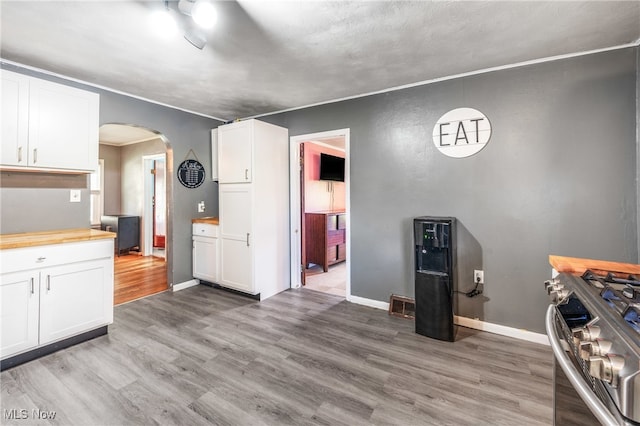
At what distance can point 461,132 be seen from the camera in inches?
104

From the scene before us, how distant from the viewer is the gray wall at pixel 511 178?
2156 mm

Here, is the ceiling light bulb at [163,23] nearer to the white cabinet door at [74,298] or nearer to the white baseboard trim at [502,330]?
the white cabinet door at [74,298]

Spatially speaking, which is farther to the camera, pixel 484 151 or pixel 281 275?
pixel 281 275

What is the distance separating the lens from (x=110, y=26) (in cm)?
186

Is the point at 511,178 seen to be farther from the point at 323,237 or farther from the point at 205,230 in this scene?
the point at 205,230

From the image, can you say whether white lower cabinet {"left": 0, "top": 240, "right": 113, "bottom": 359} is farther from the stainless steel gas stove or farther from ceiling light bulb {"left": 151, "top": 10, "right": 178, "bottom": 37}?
the stainless steel gas stove

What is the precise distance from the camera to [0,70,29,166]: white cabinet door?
2.12 metres

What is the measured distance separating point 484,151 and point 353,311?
81.3 inches

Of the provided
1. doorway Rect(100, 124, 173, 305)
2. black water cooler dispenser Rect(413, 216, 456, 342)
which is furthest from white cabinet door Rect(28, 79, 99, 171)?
black water cooler dispenser Rect(413, 216, 456, 342)

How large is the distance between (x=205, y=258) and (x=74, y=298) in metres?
1.54

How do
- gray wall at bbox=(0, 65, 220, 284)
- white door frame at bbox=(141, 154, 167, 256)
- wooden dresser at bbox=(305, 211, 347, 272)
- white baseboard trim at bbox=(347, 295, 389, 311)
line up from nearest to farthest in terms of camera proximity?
gray wall at bbox=(0, 65, 220, 284) → white baseboard trim at bbox=(347, 295, 389, 311) → wooden dresser at bbox=(305, 211, 347, 272) → white door frame at bbox=(141, 154, 167, 256)

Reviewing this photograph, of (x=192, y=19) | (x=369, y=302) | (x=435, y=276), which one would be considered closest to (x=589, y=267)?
(x=435, y=276)

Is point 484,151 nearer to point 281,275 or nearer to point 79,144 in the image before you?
point 281,275

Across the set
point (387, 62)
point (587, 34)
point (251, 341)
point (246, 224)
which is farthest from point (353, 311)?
point (587, 34)
